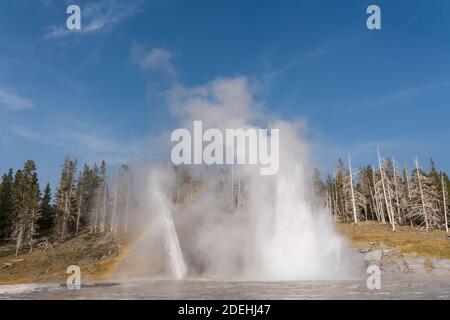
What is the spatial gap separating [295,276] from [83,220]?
7335 cm

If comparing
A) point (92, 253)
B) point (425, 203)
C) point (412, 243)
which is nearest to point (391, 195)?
point (425, 203)

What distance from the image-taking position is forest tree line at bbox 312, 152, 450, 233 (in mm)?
76562

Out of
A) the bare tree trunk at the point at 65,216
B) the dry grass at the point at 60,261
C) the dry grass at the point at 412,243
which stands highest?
the bare tree trunk at the point at 65,216

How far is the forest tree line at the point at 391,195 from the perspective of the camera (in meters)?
76.6

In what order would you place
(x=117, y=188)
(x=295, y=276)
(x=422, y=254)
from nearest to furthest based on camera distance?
(x=295, y=276) < (x=422, y=254) < (x=117, y=188)

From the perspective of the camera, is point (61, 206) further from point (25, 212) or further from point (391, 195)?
point (391, 195)

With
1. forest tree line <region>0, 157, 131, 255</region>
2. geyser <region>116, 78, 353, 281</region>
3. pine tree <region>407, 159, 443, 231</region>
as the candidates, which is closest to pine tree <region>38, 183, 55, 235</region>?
forest tree line <region>0, 157, 131, 255</region>

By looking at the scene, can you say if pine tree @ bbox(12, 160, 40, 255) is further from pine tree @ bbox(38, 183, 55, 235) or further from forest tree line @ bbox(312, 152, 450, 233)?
forest tree line @ bbox(312, 152, 450, 233)

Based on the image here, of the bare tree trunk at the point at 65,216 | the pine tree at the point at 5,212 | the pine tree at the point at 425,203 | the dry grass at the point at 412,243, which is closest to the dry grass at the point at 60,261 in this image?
the bare tree trunk at the point at 65,216

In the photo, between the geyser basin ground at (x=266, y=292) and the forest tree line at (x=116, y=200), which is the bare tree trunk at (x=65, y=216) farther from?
the geyser basin ground at (x=266, y=292)

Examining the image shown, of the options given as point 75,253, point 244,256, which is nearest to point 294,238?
point 244,256

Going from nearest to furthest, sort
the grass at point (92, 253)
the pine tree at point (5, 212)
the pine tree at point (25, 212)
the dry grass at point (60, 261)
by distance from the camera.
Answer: the grass at point (92, 253) < the dry grass at point (60, 261) < the pine tree at point (25, 212) < the pine tree at point (5, 212)

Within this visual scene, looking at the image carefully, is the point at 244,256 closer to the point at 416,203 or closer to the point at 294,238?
the point at 294,238
